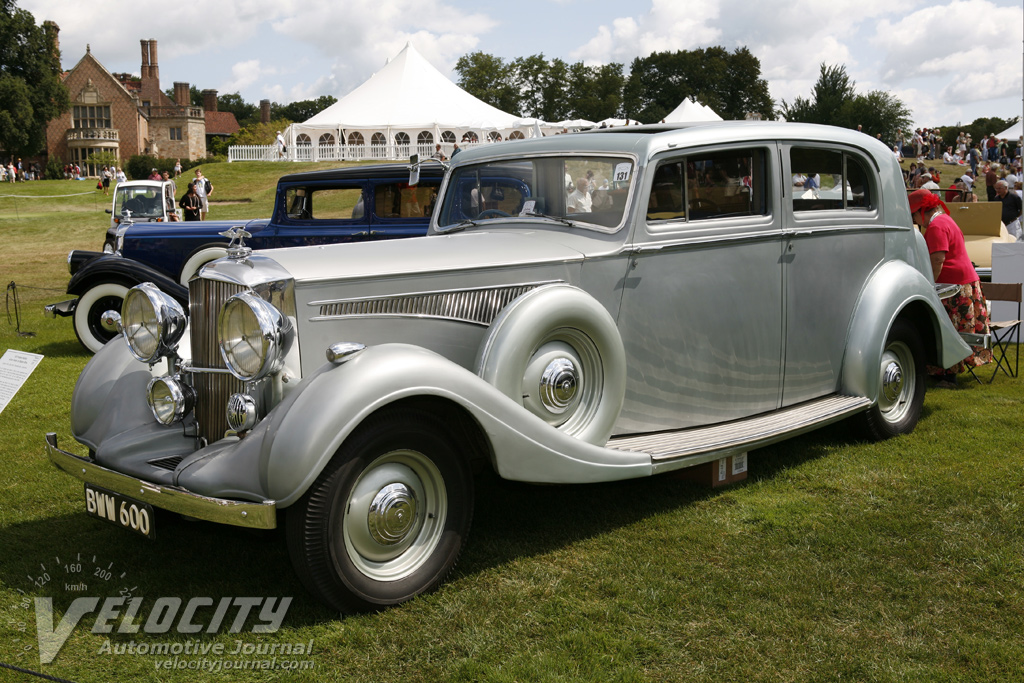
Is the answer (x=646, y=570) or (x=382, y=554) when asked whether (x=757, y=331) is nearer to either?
(x=646, y=570)

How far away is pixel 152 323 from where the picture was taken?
3.74 metres

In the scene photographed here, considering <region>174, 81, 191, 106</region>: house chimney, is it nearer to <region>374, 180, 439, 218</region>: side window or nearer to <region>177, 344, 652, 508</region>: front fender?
<region>374, 180, 439, 218</region>: side window

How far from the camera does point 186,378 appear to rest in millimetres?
3779

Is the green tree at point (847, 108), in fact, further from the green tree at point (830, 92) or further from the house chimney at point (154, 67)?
the house chimney at point (154, 67)

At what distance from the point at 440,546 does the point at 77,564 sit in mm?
1687

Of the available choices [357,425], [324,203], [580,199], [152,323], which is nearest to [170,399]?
[152,323]

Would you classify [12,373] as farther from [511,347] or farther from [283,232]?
[283,232]

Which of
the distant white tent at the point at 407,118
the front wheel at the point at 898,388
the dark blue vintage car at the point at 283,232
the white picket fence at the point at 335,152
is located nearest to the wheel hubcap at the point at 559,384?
the front wheel at the point at 898,388

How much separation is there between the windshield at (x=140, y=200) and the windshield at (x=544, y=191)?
13250mm

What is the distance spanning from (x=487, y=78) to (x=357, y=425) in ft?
214

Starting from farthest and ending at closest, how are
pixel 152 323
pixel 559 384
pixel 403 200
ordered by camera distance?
pixel 403 200, pixel 559 384, pixel 152 323

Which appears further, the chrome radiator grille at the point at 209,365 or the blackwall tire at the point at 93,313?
the blackwall tire at the point at 93,313

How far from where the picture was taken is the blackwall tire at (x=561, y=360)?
3.69 metres

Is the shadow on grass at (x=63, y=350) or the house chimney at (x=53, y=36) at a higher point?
the house chimney at (x=53, y=36)
